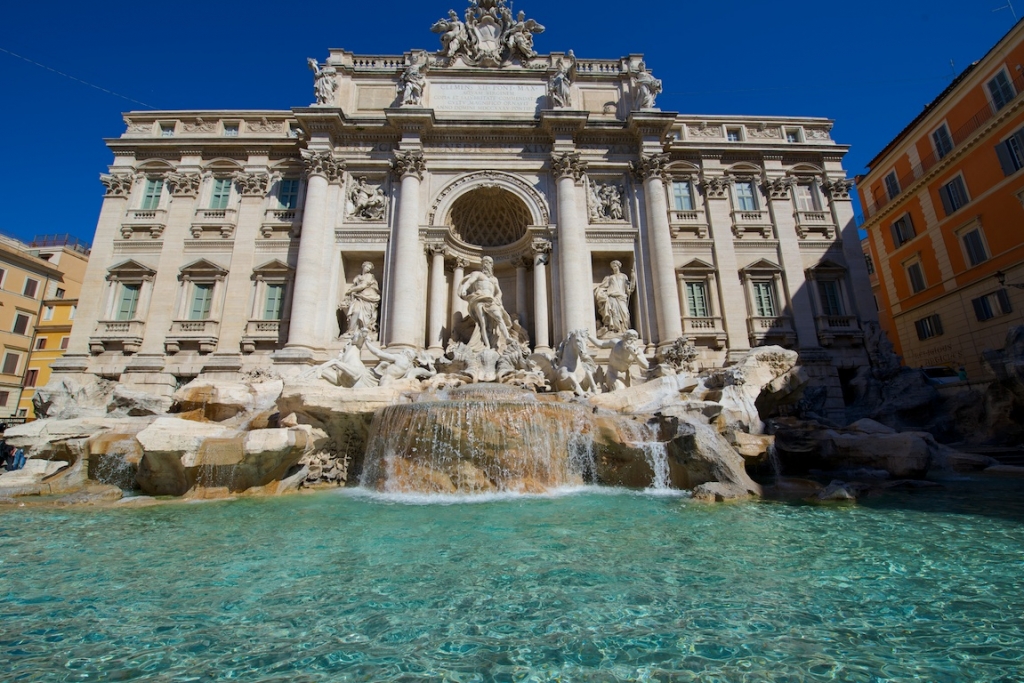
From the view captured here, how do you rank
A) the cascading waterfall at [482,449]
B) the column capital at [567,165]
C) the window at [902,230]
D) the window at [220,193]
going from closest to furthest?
1. the cascading waterfall at [482,449]
2. the column capital at [567,165]
3. the window at [220,193]
4. the window at [902,230]

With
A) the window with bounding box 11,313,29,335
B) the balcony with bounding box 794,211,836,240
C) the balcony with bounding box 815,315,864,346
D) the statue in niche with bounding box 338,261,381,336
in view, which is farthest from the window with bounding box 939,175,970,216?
the window with bounding box 11,313,29,335

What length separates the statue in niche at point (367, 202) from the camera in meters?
18.4

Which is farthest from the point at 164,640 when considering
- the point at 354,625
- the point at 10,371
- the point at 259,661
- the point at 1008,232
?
the point at 10,371

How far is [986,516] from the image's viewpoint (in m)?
5.53

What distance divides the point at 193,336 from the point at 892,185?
31621mm

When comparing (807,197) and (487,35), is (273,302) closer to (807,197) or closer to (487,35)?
(487,35)

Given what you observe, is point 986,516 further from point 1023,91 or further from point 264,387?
point 1023,91

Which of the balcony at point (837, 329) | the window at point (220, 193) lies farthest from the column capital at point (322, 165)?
the balcony at point (837, 329)

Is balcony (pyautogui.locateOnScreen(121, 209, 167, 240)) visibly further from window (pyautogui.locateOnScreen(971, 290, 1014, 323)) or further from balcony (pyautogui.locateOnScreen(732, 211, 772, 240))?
window (pyautogui.locateOnScreen(971, 290, 1014, 323))

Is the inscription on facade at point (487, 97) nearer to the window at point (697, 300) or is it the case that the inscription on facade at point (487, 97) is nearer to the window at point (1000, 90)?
the window at point (697, 300)

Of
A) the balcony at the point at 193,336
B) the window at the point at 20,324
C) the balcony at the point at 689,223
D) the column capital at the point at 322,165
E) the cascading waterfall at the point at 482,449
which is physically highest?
the column capital at the point at 322,165

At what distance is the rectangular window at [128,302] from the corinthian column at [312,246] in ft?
20.4

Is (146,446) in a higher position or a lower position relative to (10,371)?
lower

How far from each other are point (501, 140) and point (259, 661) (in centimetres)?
1909
